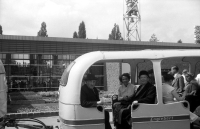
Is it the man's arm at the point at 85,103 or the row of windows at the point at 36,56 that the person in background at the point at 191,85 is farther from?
the row of windows at the point at 36,56

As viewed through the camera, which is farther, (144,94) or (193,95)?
(193,95)

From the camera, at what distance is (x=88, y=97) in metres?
4.53

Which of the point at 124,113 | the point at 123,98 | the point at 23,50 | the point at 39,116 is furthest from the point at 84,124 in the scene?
the point at 23,50

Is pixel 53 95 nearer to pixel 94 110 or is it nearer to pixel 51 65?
pixel 51 65

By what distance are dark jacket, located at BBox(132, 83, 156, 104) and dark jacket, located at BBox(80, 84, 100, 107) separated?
0.84 metres

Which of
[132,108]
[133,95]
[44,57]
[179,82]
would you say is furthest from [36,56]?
[132,108]

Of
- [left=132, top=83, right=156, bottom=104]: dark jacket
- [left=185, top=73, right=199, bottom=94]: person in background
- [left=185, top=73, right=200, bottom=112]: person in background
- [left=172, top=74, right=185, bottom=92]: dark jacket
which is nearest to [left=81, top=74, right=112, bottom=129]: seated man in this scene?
[left=132, top=83, right=156, bottom=104]: dark jacket

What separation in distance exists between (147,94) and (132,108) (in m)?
0.56

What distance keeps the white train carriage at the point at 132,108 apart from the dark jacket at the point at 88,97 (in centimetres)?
9

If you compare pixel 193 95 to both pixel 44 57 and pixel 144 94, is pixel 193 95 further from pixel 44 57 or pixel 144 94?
pixel 44 57

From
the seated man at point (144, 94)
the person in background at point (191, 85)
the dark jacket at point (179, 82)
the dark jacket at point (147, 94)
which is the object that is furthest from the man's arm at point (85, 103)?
the dark jacket at point (179, 82)

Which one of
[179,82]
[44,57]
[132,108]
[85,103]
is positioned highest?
[44,57]

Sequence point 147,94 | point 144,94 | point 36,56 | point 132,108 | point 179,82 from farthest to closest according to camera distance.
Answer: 1. point 36,56
2. point 179,82
3. point 144,94
4. point 147,94
5. point 132,108

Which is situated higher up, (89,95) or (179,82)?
(179,82)
